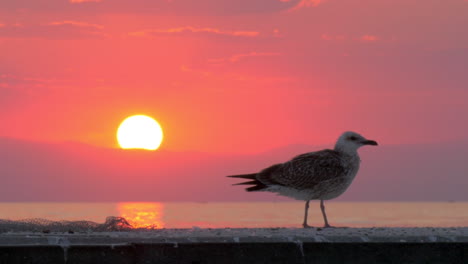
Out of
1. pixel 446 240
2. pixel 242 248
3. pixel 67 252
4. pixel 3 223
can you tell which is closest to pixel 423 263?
pixel 446 240

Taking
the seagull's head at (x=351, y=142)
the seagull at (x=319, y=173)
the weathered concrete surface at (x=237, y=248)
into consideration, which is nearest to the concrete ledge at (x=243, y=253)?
the weathered concrete surface at (x=237, y=248)

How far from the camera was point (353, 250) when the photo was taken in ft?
42.8

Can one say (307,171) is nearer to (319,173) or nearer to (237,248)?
(319,173)

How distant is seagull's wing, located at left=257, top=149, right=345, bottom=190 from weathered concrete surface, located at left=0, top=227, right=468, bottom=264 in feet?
16.1

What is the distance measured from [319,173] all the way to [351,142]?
3.12ft

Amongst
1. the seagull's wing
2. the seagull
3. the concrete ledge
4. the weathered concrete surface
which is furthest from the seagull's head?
the concrete ledge

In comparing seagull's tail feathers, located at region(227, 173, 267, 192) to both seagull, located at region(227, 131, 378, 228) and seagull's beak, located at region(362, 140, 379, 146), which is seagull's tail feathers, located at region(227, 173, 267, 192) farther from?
seagull's beak, located at region(362, 140, 379, 146)

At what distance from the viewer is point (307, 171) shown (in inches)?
738

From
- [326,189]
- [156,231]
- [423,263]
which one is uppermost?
[326,189]

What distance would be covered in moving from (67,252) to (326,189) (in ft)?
24.7

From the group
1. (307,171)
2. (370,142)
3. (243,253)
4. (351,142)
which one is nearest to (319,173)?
(307,171)

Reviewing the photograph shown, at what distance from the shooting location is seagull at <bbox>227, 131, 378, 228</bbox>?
733 inches

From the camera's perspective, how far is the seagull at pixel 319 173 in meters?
18.6

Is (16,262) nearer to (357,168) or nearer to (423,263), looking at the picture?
(423,263)
